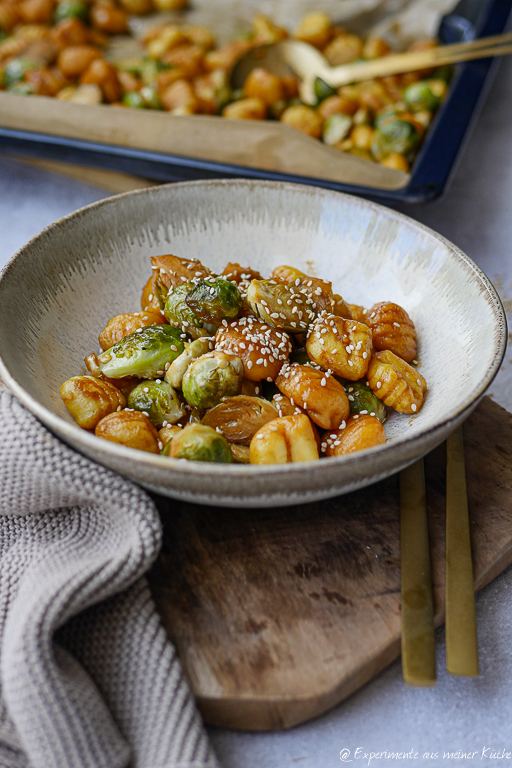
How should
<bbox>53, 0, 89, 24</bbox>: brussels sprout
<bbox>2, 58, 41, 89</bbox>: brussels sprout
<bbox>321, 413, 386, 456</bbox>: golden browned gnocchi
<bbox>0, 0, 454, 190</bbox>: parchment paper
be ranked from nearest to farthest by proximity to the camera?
1. <bbox>321, 413, 386, 456</bbox>: golden browned gnocchi
2. <bbox>0, 0, 454, 190</bbox>: parchment paper
3. <bbox>2, 58, 41, 89</bbox>: brussels sprout
4. <bbox>53, 0, 89, 24</bbox>: brussels sprout

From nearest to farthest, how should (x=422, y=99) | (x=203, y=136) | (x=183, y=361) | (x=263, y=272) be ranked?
1. (x=183, y=361)
2. (x=263, y=272)
3. (x=203, y=136)
4. (x=422, y=99)

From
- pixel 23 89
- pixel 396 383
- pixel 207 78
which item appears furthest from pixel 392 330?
pixel 23 89

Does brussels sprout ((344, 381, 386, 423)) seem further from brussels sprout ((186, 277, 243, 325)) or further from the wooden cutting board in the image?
brussels sprout ((186, 277, 243, 325))

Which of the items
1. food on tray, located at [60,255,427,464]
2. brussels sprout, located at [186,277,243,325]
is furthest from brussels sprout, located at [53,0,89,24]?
brussels sprout, located at [186,277,243,325]

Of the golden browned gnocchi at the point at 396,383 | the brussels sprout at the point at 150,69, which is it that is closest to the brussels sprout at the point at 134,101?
the brussels sprout at the point at 150,69

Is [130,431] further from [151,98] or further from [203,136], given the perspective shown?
[151,98]

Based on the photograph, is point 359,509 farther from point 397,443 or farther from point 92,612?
point 92,612

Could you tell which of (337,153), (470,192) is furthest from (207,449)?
(470,192)
